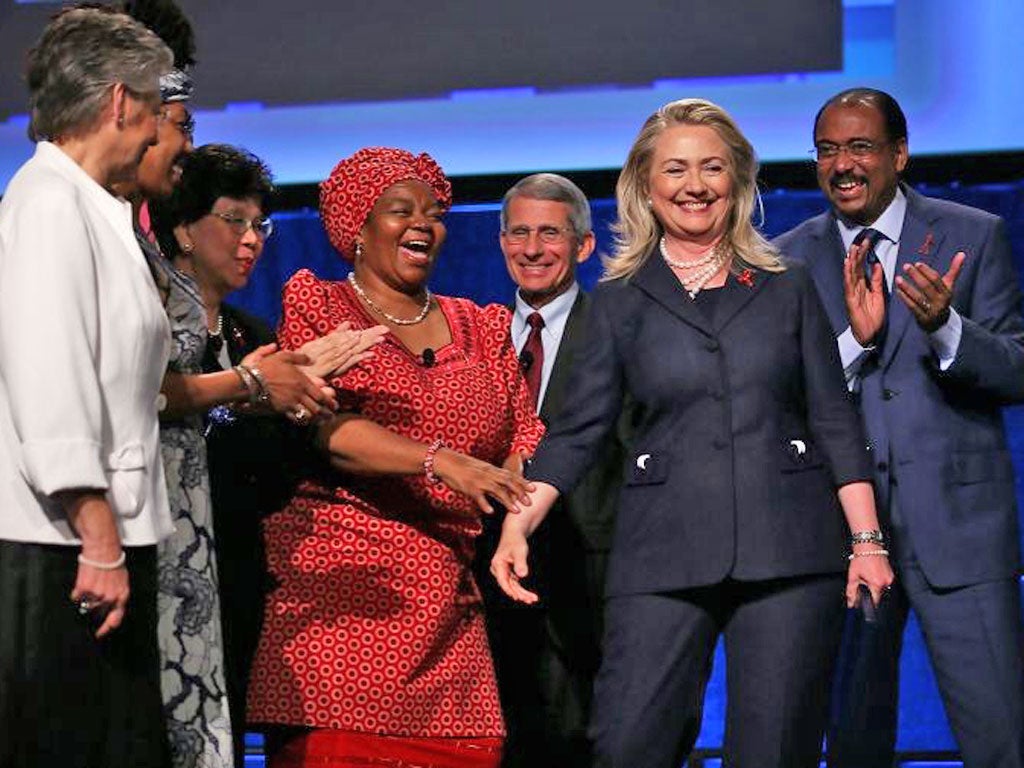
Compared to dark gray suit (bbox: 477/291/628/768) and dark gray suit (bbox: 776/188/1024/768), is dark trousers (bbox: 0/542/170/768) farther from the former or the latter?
dark gray suit (bbox: 776/188/1024/768)

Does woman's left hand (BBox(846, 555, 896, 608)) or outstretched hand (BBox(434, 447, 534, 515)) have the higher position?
outstretched hand (BBox(434, 447, 534, 515))

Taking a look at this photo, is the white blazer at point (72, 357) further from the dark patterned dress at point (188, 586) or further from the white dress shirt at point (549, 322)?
the white dress shirt at point (549, 322)

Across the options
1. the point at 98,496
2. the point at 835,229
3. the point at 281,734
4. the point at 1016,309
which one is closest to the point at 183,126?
the point at 98,496

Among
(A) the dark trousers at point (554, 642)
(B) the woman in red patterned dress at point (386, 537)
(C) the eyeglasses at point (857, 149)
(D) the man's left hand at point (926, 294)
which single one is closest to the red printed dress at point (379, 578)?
(B) the woman in red patterned dress at point (386, 537)

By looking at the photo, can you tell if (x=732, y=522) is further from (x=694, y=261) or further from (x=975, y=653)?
(x=975, y=653)

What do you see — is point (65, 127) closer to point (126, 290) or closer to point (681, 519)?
point (126, 290)

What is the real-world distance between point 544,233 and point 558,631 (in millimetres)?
1016

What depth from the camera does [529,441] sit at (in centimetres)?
377

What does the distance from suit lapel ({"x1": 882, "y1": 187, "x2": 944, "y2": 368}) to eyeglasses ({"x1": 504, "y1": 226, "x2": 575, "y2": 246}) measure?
0.87 m

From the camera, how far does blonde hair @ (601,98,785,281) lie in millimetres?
3645

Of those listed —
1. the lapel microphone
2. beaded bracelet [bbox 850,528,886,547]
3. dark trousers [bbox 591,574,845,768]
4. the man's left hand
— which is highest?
the man's left hand

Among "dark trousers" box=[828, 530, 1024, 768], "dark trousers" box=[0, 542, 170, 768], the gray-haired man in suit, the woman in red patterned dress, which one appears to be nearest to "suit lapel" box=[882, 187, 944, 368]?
"dark trousers" box=[828, 530, 1024, 768]

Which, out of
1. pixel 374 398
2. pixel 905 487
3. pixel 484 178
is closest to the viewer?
pixel 374 398

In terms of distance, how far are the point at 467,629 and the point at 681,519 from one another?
0.51 m
